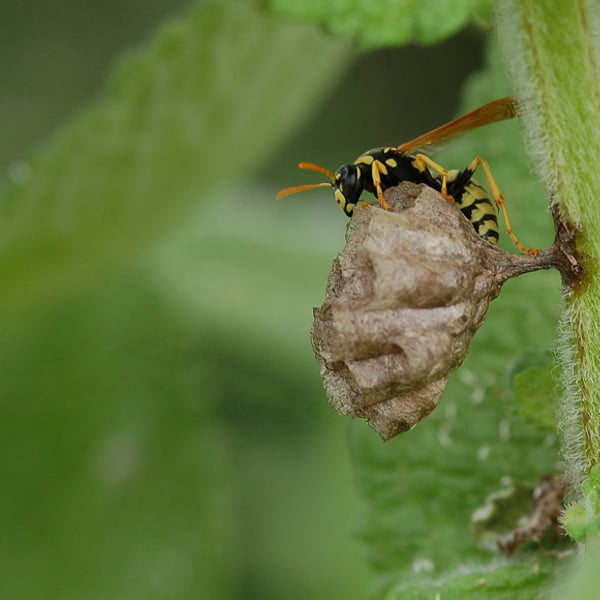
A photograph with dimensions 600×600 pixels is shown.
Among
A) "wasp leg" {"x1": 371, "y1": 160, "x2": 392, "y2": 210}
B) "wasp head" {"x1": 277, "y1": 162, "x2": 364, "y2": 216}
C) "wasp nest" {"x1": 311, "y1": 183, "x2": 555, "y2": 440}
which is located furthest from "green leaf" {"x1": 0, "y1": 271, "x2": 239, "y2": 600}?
"wasp nest" {"x1": 311, "y1": 183, "x2": 555, "y2": 440}

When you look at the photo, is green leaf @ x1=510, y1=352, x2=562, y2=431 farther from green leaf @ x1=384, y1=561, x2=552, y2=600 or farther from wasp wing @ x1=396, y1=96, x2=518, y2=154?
wasp wing @ x1=396, y1=96, x2=518, y2=154

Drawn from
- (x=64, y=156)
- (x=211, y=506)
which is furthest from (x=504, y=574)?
(x=211, y=506)

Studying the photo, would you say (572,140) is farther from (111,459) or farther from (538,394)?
(111,459)

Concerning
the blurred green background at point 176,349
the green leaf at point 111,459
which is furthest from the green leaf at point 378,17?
the green leaf at point 111,459

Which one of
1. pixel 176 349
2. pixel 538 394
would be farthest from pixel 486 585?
pixel 176 349

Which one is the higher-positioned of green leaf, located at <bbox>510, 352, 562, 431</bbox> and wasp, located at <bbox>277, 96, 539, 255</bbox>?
wasp, located at <bbox>277, 96, 539, 255</bbox>

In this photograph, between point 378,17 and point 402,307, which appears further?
point 378,17
